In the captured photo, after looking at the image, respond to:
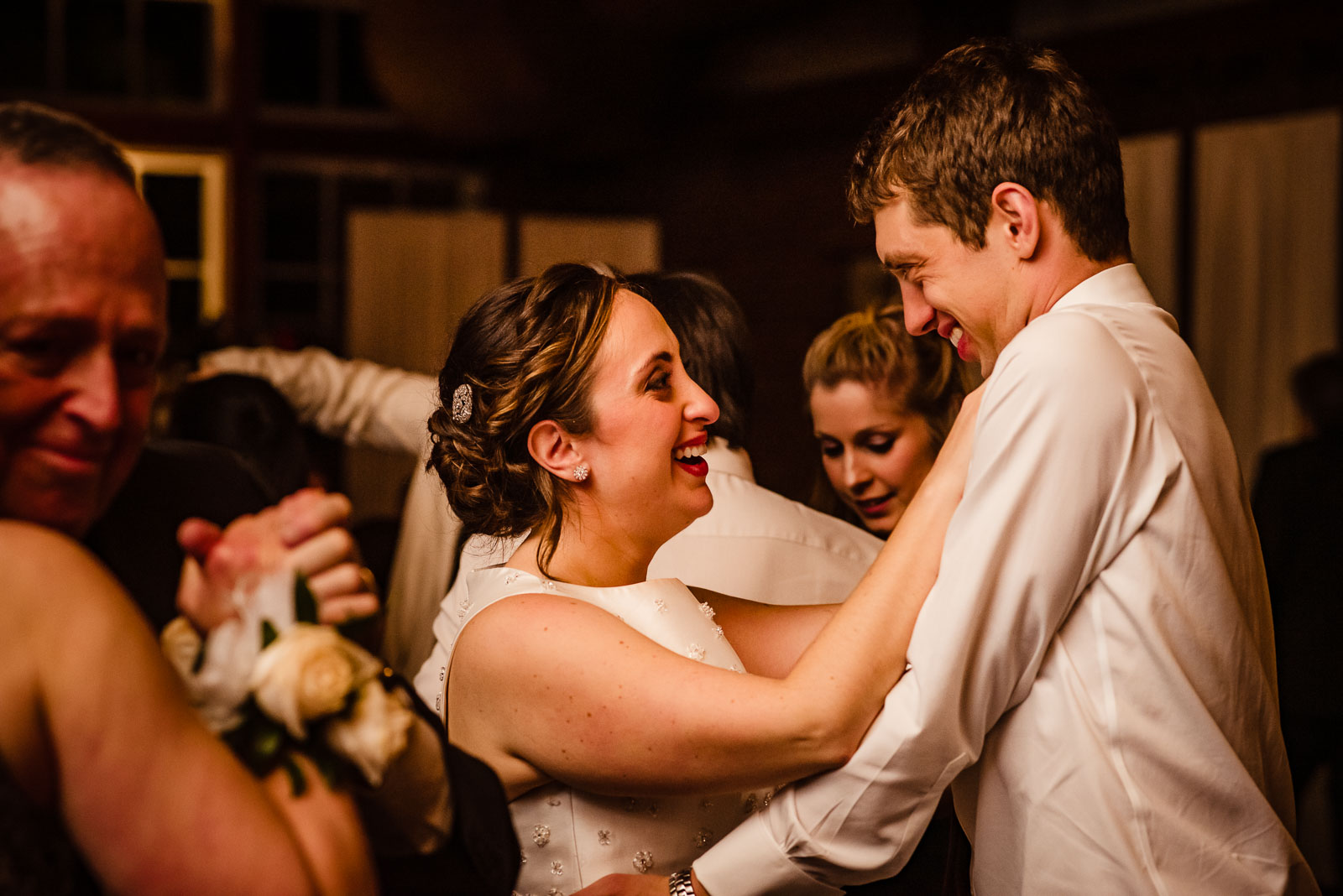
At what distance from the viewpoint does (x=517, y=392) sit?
162 cm

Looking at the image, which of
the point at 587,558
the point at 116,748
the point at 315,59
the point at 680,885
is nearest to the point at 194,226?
the point at 315,59

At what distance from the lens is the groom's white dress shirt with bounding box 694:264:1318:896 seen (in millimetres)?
1325

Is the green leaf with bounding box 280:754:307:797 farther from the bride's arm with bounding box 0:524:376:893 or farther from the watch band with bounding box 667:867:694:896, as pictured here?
the watch band with bounding box 667:867:694:896

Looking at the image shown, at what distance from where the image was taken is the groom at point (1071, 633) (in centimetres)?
133

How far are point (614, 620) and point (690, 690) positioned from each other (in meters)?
0.15

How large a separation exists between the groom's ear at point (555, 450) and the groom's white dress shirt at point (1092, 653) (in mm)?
553

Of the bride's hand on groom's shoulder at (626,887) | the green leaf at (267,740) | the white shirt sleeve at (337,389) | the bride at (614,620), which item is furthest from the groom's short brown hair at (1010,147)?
the white shirt sleeve at (337,389)

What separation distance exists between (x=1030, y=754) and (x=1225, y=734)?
0.76 ft

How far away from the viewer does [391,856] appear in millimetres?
1055

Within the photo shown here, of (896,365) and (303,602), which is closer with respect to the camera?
(303,602)

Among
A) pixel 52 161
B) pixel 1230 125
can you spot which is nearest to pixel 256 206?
pixel 1230 125

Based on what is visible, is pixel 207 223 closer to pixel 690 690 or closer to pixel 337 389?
pixel 337 389

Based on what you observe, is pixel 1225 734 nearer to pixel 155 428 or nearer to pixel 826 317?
pixel 155 428

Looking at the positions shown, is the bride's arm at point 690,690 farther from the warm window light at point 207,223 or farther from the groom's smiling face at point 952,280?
the warm window light at point 207,223
